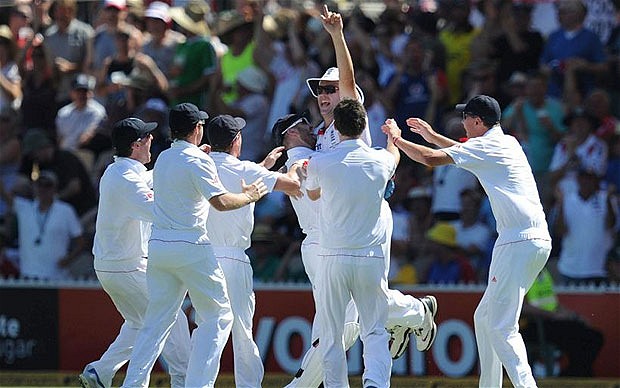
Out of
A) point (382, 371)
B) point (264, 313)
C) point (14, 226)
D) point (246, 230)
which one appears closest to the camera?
point (382, 371)

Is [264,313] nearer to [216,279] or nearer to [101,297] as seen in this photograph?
[101,297]

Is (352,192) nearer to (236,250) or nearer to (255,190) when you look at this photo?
(255,190)

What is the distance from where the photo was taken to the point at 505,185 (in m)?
12.1

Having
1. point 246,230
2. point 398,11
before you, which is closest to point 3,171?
point 398,11

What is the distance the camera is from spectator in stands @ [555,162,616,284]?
16406 mm

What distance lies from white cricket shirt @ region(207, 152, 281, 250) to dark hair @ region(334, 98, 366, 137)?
0.75 metres

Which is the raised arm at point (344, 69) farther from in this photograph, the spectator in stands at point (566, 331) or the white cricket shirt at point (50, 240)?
the white cricket shirt at point (50, 240)

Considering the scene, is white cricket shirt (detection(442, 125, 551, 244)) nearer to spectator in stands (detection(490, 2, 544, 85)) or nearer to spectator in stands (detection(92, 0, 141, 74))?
spectator in stands (detection(490, 2, 544, 85))

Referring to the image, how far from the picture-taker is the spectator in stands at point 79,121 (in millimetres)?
18281

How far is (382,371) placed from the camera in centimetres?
1156

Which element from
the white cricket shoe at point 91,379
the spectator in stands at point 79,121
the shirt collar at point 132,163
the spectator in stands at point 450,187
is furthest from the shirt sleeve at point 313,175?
the spectator in stands at point 79,121

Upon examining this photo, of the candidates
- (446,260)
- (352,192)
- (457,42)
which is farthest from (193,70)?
(352,192)

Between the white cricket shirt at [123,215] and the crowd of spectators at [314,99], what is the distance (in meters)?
4.68

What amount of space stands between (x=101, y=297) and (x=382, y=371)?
6.15 meters
